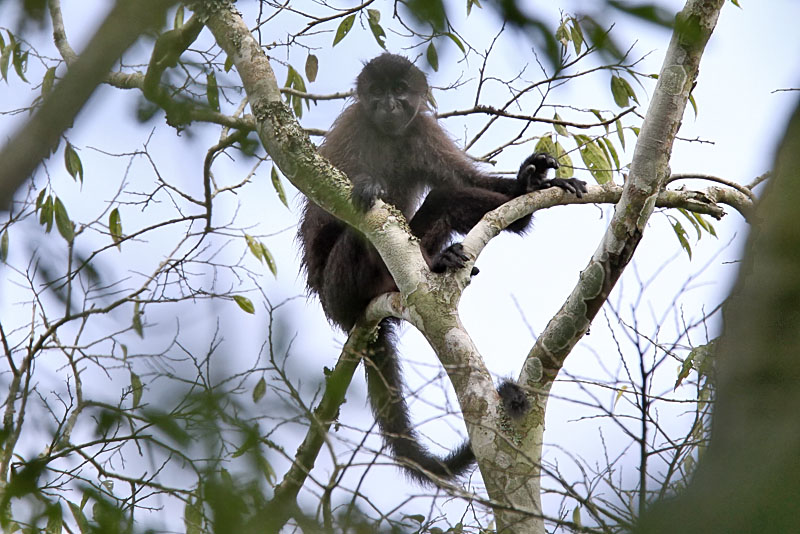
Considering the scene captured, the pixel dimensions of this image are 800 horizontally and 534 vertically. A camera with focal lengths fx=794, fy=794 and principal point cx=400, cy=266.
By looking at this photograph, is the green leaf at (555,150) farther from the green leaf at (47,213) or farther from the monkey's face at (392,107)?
the green leaf at (47,213)

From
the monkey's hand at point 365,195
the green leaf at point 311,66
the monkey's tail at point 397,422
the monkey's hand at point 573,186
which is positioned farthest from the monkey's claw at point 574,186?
the green leaf at point 311,66

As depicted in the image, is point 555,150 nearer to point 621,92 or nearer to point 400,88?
point 621,92

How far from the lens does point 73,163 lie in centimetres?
514

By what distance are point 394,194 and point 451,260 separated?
218 centimetres

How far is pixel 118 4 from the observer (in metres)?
0.96

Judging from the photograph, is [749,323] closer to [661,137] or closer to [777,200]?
[777,200]

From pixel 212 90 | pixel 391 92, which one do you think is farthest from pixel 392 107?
pixel 212 90

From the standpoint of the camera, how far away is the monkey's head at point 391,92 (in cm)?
614

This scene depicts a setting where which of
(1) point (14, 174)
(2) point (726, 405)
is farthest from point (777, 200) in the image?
(1) point (14, 174)

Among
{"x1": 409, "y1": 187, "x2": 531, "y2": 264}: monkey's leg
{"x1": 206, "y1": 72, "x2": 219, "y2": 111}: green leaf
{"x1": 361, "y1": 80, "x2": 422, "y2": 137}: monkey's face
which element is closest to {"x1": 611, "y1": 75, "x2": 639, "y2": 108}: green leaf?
{"x1": 409, "y1": 187, "x2": 531, "y2": 264}: monkey's leg

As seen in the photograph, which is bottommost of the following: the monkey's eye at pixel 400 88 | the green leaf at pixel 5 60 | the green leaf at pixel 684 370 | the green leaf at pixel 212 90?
the green leaf at pixel 212 90

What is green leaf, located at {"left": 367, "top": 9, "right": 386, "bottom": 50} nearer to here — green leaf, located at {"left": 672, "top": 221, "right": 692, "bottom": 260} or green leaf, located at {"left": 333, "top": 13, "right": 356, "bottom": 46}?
green leaf, located at {"left": 333, "top": 13, "right": 356, "bottom": 46}

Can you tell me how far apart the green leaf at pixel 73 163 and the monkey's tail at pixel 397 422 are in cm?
223

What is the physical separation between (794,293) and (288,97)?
17.4 feet
